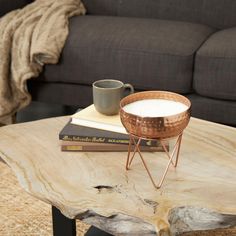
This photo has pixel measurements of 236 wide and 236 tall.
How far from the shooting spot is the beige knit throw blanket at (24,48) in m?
2.00

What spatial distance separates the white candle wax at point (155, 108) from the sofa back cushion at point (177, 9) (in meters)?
1.28

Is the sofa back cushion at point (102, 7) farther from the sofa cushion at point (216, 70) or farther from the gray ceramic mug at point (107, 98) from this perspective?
the gray ceramic mug at point (107, 98)

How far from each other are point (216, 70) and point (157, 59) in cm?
22

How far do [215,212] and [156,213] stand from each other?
0.10m

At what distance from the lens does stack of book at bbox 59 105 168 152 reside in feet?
3.66

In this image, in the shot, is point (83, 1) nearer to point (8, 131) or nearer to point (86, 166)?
point (8, 131)

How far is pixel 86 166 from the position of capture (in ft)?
3.46

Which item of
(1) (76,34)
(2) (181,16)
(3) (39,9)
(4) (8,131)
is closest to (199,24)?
(2) (181,16)

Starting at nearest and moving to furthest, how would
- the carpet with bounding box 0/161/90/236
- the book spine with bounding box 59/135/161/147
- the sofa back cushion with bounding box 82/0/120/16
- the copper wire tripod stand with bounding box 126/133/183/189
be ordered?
the copper wire tripod stand with bounding box 126/133/183/189
the book spine with bounding box 59/135/161/147
the carpet with bounding box 0/161/90/236
the sofa back cushion with bounding box 82/0/120/16

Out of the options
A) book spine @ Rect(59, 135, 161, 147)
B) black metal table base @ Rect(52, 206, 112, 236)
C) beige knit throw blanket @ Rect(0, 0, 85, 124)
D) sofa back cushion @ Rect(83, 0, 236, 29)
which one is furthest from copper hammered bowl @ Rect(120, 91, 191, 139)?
sofa back cushion @ Rect(83, 0, 236, 29)

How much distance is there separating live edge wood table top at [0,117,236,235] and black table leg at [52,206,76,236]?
0.47ft

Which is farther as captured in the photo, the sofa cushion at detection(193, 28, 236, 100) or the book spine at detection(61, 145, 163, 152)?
the sofa cushion at detection(193, 28, 236, 100)

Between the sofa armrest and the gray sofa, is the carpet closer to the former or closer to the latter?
the gray sofa

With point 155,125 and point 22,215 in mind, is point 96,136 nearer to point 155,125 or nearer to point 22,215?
point 155,125
